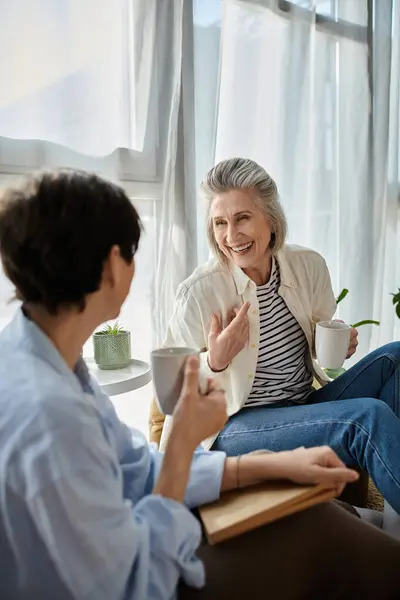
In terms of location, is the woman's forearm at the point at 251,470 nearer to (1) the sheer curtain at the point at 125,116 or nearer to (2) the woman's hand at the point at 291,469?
(2) the woman's hand at the point at 291,469

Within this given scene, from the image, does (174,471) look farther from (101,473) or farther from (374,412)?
(374,412)

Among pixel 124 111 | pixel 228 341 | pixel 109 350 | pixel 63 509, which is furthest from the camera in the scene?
pixel 124 111

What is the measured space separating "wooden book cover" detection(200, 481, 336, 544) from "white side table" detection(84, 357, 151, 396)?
1.68ft

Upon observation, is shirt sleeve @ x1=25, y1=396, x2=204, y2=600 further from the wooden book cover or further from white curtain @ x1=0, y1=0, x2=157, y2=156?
white curtain @ x1=0, y1=0, x2=157, y2=156

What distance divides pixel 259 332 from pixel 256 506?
0.70 m

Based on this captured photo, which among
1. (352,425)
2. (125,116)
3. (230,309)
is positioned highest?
(125,116)

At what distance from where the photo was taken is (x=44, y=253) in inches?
26.2

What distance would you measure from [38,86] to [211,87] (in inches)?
24.1

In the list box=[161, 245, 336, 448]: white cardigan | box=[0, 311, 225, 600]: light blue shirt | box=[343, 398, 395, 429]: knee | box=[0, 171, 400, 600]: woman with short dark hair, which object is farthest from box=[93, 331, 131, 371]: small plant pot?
box=[0, 311, 225, 600]: light blue shirt

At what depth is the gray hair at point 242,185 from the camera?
4.51 ft

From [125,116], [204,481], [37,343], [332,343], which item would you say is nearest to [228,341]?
[332,343]

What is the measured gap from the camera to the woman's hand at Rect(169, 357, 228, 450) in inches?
29.3

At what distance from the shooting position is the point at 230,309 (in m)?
1.41

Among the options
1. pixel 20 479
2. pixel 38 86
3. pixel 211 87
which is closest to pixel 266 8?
pixel 211 87
